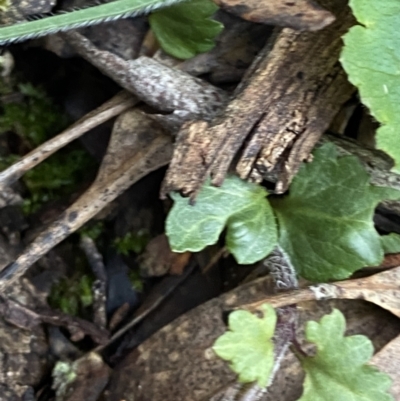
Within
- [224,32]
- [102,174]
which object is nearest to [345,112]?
[224,32]

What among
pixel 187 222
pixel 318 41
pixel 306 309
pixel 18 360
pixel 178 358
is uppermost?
pixel 318 41

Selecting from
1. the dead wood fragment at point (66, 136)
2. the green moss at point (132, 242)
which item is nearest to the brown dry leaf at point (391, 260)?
the green moss at point (132, 242)

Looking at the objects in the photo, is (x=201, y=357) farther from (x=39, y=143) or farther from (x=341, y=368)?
(x=39, y=143)

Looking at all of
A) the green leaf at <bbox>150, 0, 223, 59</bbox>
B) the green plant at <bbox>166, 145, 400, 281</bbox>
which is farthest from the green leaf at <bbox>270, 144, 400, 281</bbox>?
the green leaf at <bbox>150, 0, 223, 59</bbox>

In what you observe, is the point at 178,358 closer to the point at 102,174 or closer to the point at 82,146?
the point at 102,174

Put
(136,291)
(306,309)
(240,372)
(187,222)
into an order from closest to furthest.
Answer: (240,372) → (187,222) → (306,309) → (136,291)

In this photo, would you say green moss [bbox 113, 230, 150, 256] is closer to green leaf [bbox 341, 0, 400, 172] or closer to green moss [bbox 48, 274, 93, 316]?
green moss [bbox 48, 274, 93, 316]

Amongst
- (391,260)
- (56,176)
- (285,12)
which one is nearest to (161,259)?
(56,176)
